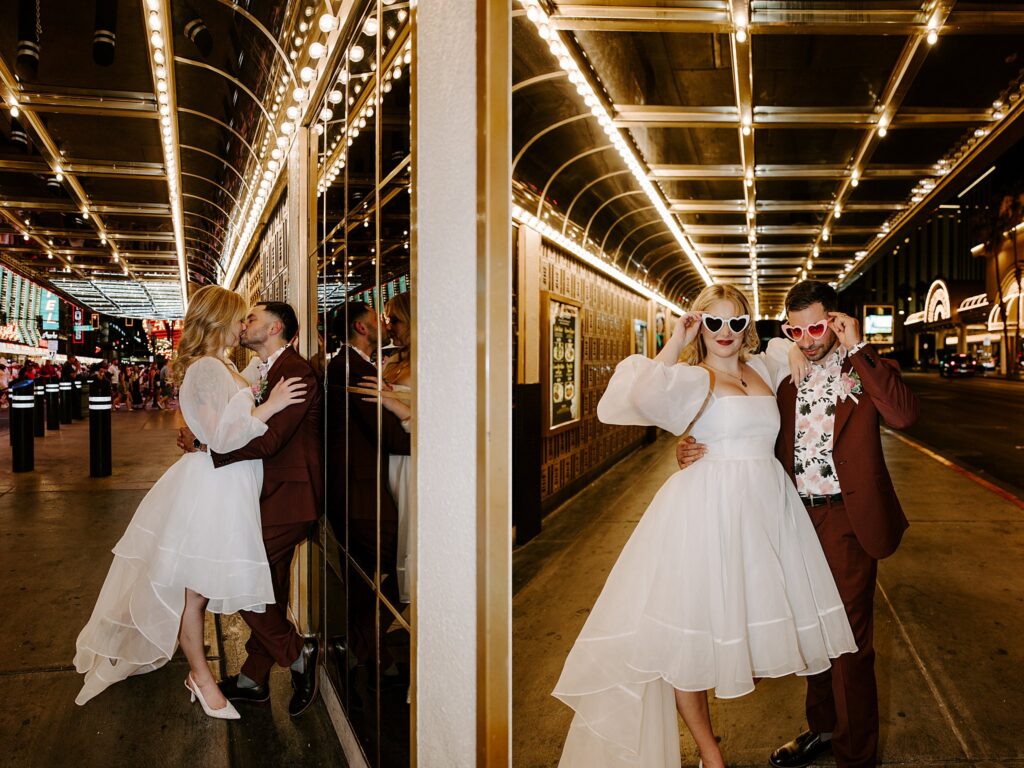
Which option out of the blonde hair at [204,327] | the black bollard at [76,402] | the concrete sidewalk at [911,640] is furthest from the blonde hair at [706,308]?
the black bollard at [76,402]

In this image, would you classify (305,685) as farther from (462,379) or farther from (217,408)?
(462,379)

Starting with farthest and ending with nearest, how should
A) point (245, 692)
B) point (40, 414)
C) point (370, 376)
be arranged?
point (40, 414) → point (245, 692) → point (370, 376)

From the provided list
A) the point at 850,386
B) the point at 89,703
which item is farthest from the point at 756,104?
the point at 89,703

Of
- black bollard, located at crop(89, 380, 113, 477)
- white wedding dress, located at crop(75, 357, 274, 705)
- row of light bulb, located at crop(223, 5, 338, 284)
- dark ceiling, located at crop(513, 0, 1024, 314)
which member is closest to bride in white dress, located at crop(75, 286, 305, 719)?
white wedding dress, located at crop(75, 357, 274, 705)

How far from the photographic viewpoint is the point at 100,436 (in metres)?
9.14

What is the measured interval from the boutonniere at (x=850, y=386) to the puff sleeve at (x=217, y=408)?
7.78 feet

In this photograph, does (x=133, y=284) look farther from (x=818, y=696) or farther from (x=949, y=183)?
(x=818, y=696)

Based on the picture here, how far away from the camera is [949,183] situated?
795 centimetres

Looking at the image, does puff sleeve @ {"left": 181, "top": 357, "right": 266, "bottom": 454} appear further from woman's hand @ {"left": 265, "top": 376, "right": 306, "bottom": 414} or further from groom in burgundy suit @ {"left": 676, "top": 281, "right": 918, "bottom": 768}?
groom in burgundy suit @ {"left": 676, "top": 281, "right": 918, "bottom": 768}

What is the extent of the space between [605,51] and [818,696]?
14.1ft

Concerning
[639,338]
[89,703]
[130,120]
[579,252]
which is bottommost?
[89,703]

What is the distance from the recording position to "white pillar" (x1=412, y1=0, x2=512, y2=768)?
5.00 ft

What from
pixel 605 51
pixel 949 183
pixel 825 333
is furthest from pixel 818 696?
pixel 949 183

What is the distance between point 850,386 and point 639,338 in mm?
9953
